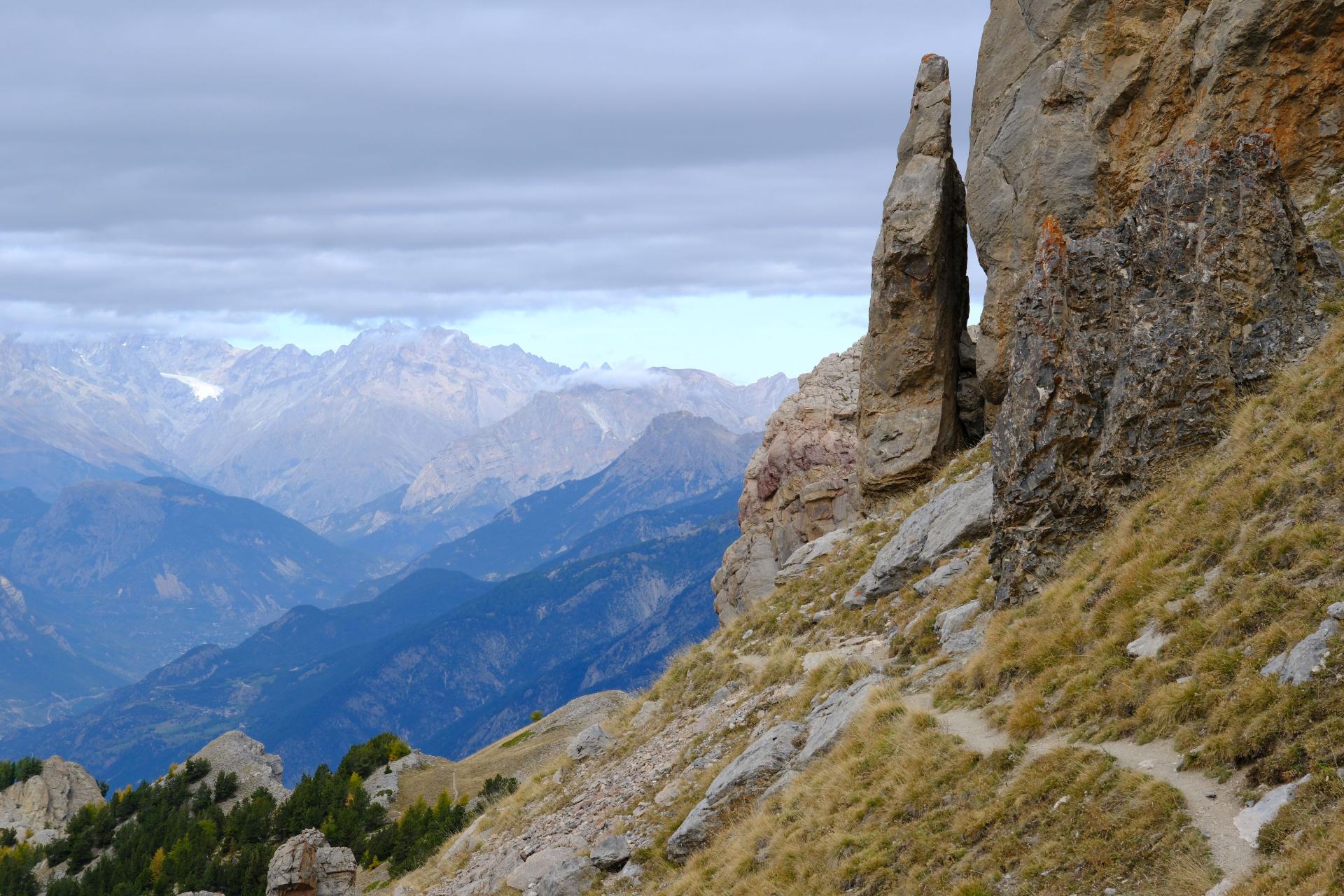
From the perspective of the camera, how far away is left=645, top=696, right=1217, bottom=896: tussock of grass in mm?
14688

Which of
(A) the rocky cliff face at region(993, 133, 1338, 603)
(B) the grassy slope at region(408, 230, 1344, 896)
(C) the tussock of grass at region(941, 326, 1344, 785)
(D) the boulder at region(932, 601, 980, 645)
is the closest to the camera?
(B) the grassy slope at region(408, 230, 1344, 896)

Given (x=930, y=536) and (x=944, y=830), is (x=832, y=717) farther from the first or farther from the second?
(x=930, y=536)

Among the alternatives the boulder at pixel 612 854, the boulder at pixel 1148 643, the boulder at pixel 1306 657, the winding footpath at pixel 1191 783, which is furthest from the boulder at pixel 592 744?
the boulder at pixel 1306 657

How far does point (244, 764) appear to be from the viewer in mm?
115875

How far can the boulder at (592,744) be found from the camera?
38100mm

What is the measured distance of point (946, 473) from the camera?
128ft

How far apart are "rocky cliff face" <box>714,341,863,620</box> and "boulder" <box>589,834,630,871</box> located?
86.9ft

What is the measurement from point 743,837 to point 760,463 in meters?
40.1

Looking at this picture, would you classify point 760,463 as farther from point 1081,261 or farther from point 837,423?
point 1081,261

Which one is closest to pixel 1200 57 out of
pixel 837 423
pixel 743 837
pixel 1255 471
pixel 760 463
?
pixel 1255 471

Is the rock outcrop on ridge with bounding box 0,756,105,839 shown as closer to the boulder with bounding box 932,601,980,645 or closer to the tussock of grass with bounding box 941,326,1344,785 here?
the boulder with bounding box 932,601,980,645

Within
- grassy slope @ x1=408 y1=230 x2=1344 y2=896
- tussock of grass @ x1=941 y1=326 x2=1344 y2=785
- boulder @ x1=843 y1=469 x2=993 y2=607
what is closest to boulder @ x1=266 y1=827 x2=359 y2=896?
boulder @ x1=843 y1=469 x2=993 y2=607

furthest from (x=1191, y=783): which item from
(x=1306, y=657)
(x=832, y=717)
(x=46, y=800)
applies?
(x=46, y=800)

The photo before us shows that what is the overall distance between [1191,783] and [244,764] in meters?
117
